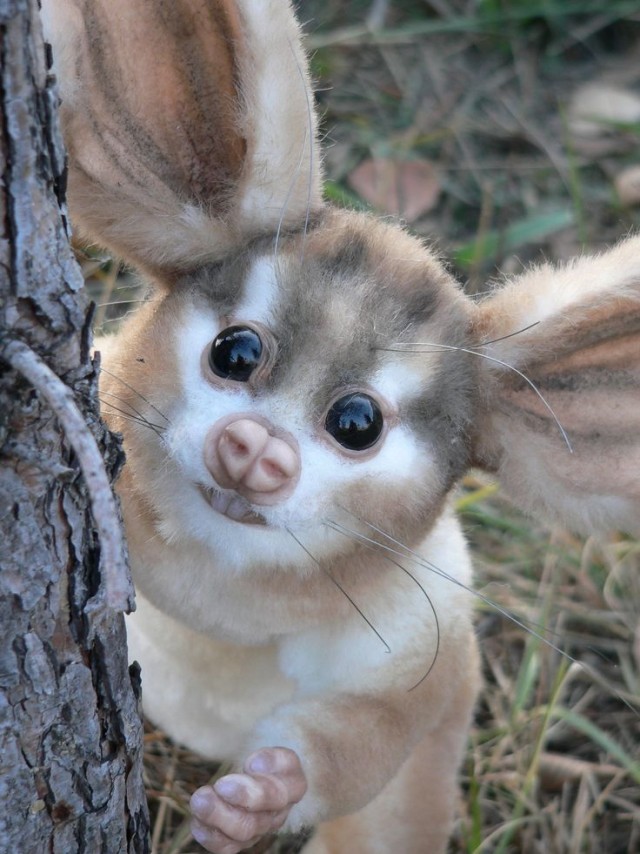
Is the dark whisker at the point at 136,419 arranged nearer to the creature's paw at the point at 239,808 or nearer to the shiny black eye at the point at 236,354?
the shiny black eye at the point at 236,354

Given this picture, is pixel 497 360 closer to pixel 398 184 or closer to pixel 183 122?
pixel 183 122

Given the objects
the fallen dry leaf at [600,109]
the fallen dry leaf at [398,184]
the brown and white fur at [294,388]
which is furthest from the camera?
the fallen dry leaf at [600,109]

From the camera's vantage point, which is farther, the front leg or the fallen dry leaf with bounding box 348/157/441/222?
the fallen dry leaf with bounding box 348/157/441/222

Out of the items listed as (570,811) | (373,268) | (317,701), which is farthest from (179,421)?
(570,811)

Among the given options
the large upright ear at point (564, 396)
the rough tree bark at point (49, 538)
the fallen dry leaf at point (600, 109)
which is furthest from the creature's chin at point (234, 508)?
the fallen dry leaf at point (600, 109)

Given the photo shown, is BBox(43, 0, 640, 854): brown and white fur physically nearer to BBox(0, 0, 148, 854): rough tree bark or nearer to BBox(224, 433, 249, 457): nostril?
BBox(224, 433, 249, 457): nostril

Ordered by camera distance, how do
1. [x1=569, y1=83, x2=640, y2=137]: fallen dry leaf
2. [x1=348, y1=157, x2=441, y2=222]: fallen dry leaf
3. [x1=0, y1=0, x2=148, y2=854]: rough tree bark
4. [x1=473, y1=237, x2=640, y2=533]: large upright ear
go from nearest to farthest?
[x1=0, y1=0, x2=148, y2=854]: rough tree bark → [x1=473, y1=237, x2=640, y2=533]: large upright ear → [x1=348, y1=157, x2=441, y2=222]: fallen dry leaf → [x1=569, y1=83, x2=640, y2=137]: fallen dry leaf

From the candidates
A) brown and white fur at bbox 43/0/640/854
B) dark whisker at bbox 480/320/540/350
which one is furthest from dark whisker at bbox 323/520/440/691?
dark whisker at bbox 480/320/540/350

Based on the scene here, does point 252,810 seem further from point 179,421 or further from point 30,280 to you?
point 30,280
